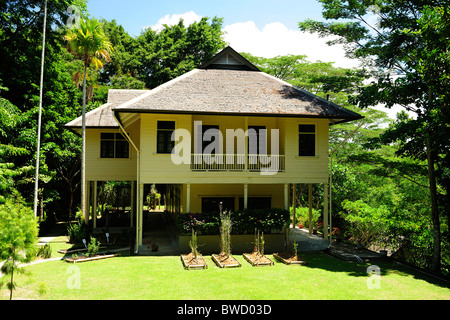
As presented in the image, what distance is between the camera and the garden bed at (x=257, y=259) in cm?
1288

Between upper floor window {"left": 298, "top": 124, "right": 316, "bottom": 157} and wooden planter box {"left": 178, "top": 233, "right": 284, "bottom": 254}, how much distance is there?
4236mm

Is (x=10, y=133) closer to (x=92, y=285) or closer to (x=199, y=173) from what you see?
(x=199, y=173)

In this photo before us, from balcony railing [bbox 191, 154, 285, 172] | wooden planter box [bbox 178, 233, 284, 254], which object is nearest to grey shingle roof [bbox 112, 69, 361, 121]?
balcony railing [bbox 191, 154, 285, 172]

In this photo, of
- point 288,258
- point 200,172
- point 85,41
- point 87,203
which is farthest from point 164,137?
point 85,41

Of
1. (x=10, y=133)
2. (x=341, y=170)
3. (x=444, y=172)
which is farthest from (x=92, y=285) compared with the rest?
(x=341, y=170)

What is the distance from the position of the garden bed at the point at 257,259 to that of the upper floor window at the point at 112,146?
9642 mm

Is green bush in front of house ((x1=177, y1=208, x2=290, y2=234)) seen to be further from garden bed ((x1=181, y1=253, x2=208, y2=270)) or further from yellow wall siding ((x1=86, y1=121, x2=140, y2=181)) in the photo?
yellow wall siding ((x1=86, y1=121, x2=140, y2=181))

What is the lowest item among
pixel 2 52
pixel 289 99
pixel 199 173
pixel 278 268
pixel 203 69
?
pixel 278 268

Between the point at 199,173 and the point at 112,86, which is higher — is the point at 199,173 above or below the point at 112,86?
below

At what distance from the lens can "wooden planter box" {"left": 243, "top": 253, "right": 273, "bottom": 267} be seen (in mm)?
12844

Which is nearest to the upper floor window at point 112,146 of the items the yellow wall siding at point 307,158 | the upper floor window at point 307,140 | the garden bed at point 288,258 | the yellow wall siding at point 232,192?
the yellow wall siding at point 232,192

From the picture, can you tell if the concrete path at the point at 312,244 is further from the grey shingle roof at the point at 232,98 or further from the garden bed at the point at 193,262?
the grey shingle roof at the point at 232,98

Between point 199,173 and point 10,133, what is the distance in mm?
11447
